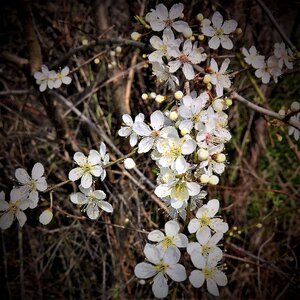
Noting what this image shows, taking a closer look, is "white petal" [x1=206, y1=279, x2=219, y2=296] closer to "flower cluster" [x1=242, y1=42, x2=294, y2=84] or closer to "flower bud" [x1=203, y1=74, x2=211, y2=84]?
"flower bud" [x1=203, y1=74, x2=211, y2=84]

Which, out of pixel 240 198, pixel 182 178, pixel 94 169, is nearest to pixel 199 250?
pixel 182 178

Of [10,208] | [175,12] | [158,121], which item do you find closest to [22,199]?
[10,208]

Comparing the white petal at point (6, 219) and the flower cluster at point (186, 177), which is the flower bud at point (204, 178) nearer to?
the flower cluster at point (186, 177)

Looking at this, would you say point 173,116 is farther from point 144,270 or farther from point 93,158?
point 144,270

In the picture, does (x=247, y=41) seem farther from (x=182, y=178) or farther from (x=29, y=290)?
(x=29, y=290)

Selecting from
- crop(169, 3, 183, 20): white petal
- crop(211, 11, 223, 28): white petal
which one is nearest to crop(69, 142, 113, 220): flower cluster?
crop(169, 3, 183, 20): white petal

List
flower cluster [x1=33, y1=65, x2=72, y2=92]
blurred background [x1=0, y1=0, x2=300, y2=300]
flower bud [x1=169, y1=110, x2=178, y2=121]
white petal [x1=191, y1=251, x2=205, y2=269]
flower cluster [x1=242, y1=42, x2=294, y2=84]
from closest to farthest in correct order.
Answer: white petal [x1=191, y1=251, x2=205, y2=269] → flower bud [x1=169, y1=110, x2=178, y2=121] → flower cluster [x1=242, y1=42, x2=294, y2=84] → flower cluster [x1=33, y1=65, x2=72, y2=92] → blurred background [x1=0, y1=0, x2=300, y2=300]

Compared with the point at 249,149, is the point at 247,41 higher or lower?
higher
